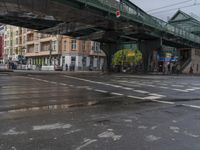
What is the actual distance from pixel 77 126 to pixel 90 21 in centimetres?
2983

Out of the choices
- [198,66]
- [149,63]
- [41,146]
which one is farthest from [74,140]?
→ [198,66]

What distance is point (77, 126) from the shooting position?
20.2 ft

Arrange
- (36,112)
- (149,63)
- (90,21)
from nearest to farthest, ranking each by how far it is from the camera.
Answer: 1. (36,112)
2. (90,21)
3. (149,63)

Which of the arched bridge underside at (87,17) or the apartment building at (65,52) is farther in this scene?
the apartment building at (65,52)

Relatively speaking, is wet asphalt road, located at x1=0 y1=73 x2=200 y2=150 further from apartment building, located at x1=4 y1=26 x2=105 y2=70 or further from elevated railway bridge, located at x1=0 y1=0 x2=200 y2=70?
apartment building, located at x1=4 y1=26 x2=105 y2=70

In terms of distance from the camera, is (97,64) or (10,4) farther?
(97,64)

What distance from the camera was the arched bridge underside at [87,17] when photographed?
27.0m

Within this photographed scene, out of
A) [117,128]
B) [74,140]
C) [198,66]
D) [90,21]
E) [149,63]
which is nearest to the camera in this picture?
[74,140]

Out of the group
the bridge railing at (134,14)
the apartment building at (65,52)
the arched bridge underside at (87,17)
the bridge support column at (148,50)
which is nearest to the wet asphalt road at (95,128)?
the arched bridge underside at (87,17)

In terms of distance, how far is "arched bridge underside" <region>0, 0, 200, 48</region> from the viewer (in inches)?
1064

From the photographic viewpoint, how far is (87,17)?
32.2m

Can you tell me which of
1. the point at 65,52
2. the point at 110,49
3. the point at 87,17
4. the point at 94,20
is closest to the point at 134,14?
the point at 94,20

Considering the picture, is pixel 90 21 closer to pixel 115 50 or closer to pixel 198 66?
pixel 115 50

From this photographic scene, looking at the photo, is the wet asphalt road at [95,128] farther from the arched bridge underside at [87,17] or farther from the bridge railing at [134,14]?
the bridge railing at [134,14]
